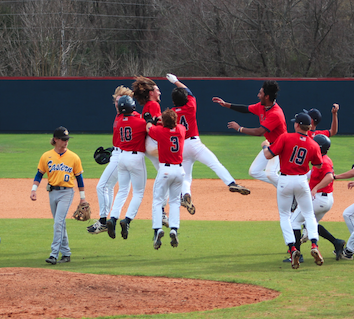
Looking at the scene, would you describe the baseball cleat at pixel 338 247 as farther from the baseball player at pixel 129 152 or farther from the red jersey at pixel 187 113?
the baseball player at pixel 129 152

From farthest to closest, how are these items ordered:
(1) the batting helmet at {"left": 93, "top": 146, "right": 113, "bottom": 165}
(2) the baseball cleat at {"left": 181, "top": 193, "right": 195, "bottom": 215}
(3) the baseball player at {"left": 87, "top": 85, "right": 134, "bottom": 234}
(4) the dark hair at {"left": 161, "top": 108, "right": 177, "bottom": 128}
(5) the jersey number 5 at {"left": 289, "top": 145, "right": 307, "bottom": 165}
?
(1) the batting helmet at {"left": 93, "top": 146, "right": 113, "bottom": 165}
(3) the baseball player at {"left": 87, "top": 85, "right": 134, "bottom": 234}
(2) the baseball cleat at {"left": 181, "top": 193, "right": 195, "bottom": 215}
(4) the dark hair at {"left": 161, "top": 108, "right": 177, "bottom": 128}
(5) the jersey number 5 at {"left": 289, "top": 145, "right": 307, "bottom": 165}

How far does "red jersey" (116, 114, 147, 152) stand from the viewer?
7582 mm

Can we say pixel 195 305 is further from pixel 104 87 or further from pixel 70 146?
pixel 104 87

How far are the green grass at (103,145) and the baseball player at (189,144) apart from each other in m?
8.78

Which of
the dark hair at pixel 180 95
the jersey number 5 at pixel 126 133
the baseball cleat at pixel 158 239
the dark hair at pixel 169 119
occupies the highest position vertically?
the dark hair at pixel 180 95

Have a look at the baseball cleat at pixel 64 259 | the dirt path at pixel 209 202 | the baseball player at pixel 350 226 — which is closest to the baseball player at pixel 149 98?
the baseball cleat at pixel 64 259

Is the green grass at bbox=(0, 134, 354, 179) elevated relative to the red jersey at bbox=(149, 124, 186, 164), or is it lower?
elevated

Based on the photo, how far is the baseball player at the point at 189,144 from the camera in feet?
26.1

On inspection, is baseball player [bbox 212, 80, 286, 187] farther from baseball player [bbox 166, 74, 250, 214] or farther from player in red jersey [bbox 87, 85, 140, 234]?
player in red jersey [bbox 87, 85, 140, 234]

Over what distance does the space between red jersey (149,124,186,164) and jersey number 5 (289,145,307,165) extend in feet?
4.92

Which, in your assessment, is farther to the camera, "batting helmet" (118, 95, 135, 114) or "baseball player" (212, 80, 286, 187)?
"baseball player" (212, 80, 286, 187)

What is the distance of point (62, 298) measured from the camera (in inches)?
242

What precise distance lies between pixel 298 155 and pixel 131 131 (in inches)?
92.6

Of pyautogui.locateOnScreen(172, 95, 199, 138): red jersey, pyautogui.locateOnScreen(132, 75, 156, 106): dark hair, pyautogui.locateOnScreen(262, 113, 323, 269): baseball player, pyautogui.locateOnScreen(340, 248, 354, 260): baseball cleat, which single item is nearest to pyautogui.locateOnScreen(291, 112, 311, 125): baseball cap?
pyautogui.locateOnScreen(262, 113, 323, 269): baseball player
